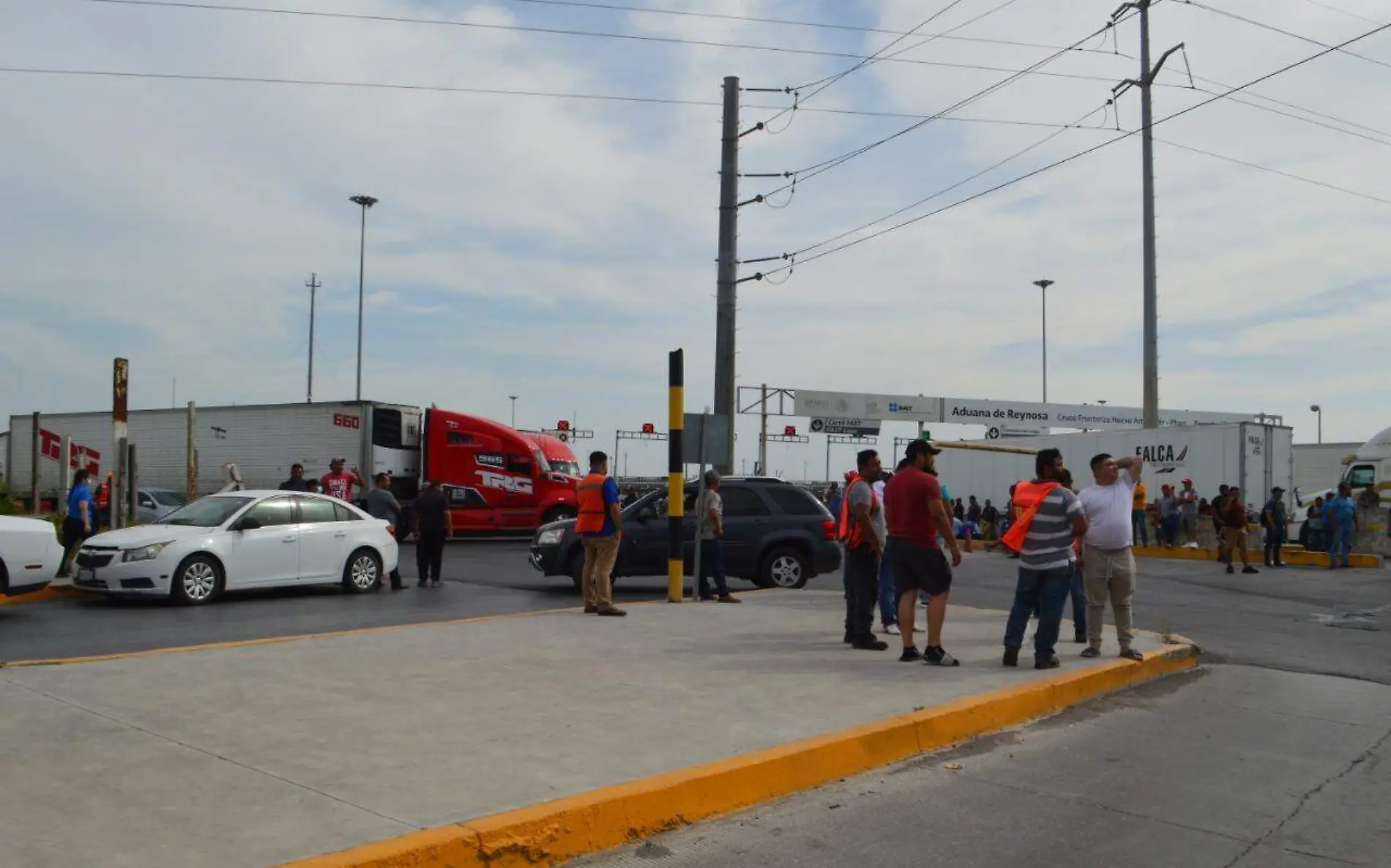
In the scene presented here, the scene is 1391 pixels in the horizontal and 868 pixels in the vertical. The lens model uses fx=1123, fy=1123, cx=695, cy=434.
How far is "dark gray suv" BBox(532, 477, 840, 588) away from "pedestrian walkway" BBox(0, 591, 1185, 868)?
16.3ft

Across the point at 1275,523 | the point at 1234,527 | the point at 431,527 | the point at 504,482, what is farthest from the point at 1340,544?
the point at 504,482

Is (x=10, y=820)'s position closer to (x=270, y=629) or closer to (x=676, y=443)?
(x=270, y=629)

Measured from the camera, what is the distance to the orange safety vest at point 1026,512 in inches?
353

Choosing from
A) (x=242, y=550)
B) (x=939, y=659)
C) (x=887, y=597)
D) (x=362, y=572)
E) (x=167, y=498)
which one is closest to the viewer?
(x=939, y=659)

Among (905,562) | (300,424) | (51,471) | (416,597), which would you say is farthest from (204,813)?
(51,471)

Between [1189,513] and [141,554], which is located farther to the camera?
[1189,513]

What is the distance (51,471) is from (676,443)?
27.2m

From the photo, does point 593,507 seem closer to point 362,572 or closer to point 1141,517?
point 362,572

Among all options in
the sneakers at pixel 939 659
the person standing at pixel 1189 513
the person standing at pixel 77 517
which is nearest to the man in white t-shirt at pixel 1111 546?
the sneakers at pixel 939 659

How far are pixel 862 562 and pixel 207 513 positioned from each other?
340 inches

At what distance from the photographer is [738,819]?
5.38 m

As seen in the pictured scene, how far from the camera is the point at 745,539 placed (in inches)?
621

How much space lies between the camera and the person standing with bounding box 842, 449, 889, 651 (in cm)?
983

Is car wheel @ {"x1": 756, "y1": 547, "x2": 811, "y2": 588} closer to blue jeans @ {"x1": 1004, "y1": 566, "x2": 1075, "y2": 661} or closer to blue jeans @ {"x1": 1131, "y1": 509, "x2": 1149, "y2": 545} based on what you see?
blue jeans @ {"x1": 1004, "y1": 566, "x2": 1075, "y2": 661}
